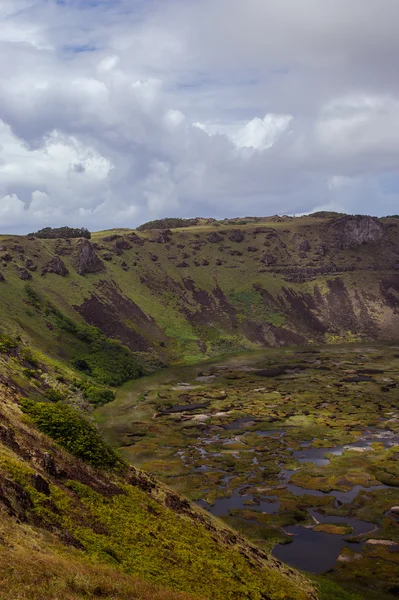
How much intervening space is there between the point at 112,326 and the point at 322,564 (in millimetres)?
102342

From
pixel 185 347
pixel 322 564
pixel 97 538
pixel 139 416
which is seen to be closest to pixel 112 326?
pixel 185 347

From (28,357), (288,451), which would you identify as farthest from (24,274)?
(288,451)

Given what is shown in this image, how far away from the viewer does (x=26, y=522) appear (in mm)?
21688

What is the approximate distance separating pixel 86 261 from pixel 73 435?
12888 cm

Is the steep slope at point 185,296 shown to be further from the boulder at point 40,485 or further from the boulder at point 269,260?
the boulder at point 40,485

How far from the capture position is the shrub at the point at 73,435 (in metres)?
33.6

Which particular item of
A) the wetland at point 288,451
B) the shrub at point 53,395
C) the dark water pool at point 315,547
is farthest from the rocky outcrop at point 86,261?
the dark water pool at point 315,547

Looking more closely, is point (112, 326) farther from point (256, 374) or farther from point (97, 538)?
point (97, 538)

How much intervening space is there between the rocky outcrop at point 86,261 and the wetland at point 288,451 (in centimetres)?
5341

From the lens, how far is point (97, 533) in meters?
25.0

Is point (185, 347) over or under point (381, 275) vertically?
under

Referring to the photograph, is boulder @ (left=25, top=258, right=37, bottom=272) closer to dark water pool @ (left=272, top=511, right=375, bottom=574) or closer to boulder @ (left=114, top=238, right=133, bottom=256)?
boulder @ (left=114, top=238, right=133, bottom=256)

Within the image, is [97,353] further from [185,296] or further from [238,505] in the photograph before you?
[238,505]

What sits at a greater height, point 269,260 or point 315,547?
point 269,260
